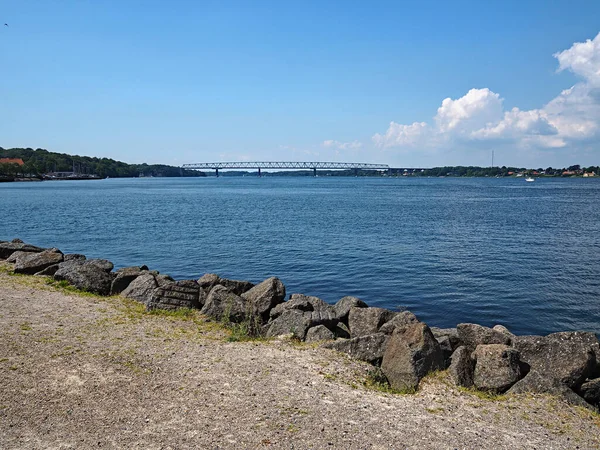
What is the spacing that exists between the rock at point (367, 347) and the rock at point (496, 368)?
2255 mm

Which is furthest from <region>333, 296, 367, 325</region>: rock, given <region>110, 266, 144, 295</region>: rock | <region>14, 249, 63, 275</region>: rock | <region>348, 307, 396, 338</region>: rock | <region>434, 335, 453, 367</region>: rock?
<region>14, 249, 63, 275</region>: rock

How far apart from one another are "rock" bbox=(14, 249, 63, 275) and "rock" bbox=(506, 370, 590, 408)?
61.9 ft

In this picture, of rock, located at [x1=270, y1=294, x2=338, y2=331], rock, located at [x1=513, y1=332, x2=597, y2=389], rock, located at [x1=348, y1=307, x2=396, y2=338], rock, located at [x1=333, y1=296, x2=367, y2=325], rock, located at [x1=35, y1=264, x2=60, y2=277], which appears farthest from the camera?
rock, located at [x1=35, y1=264, x2=60, y2=277]

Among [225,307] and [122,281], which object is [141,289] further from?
[225,307]

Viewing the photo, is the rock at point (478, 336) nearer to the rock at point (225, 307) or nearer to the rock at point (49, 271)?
the rock at point (225, 307)

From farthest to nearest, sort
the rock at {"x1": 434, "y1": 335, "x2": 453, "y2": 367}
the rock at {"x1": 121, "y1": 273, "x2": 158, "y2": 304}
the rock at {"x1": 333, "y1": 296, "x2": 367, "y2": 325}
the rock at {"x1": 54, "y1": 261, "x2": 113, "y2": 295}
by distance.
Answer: the rock at {"x1": 54, "y1": 261, "x2": 113, "y2": 295}
the rock at {"x1": 121, "y1": 273, "x2": 158, "y2": 304}
the rock at {"x1": 333, "y1": 296, "x2": 367, "y2": 325}
the rock at {"x1": 434, "y1": 335, "x2": 453, "y2": 367}

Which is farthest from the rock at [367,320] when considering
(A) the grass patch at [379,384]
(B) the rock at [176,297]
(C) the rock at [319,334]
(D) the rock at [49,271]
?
(D) the rock at [49,271]

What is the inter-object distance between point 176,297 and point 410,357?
8.91m

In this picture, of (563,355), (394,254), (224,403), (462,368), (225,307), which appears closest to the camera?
(224,403)

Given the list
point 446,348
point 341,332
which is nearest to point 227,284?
point 341,332

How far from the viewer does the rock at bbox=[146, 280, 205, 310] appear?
16.5 metres

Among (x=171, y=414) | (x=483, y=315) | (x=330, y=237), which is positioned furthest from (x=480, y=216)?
(x=171, y=414)

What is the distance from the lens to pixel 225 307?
15.9 metres

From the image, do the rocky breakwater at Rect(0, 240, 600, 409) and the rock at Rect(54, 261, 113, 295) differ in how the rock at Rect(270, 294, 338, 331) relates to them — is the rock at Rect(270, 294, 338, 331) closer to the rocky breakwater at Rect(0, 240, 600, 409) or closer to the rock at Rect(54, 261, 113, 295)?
the rocky breakwater at Rect(0, 240, 600, 409)
